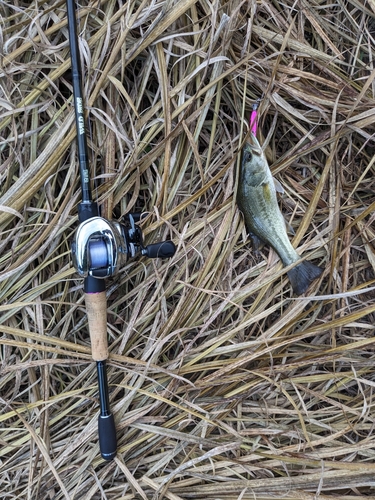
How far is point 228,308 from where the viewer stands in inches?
56.9

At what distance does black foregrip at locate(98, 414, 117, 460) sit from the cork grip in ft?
0.75

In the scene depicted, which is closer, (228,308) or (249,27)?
(249,27)

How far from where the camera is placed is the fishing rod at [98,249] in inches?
44.8

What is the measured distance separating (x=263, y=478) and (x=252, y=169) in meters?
1.16

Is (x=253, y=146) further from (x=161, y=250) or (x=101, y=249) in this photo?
(x=101, y=249)

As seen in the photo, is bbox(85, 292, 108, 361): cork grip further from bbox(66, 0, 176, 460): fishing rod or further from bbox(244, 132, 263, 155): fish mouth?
bbox(244, 132, 263, 155): fish mouth

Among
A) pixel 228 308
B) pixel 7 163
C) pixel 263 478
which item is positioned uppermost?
pixel 7 163

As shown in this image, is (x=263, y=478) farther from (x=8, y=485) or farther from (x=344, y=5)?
(x=344, y=5)

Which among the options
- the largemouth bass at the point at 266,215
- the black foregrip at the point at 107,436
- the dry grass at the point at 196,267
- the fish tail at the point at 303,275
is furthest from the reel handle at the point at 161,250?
the black foregrip at the point at 107,436

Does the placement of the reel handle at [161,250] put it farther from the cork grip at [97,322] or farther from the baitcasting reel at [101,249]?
the cork grip at [97,322]

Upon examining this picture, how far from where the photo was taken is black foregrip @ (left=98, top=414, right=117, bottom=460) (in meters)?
1.33

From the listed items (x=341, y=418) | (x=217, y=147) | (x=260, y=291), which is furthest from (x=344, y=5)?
(x=341, y=418)

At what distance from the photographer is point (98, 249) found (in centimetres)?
113

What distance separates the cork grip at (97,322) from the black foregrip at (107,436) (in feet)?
0.75
